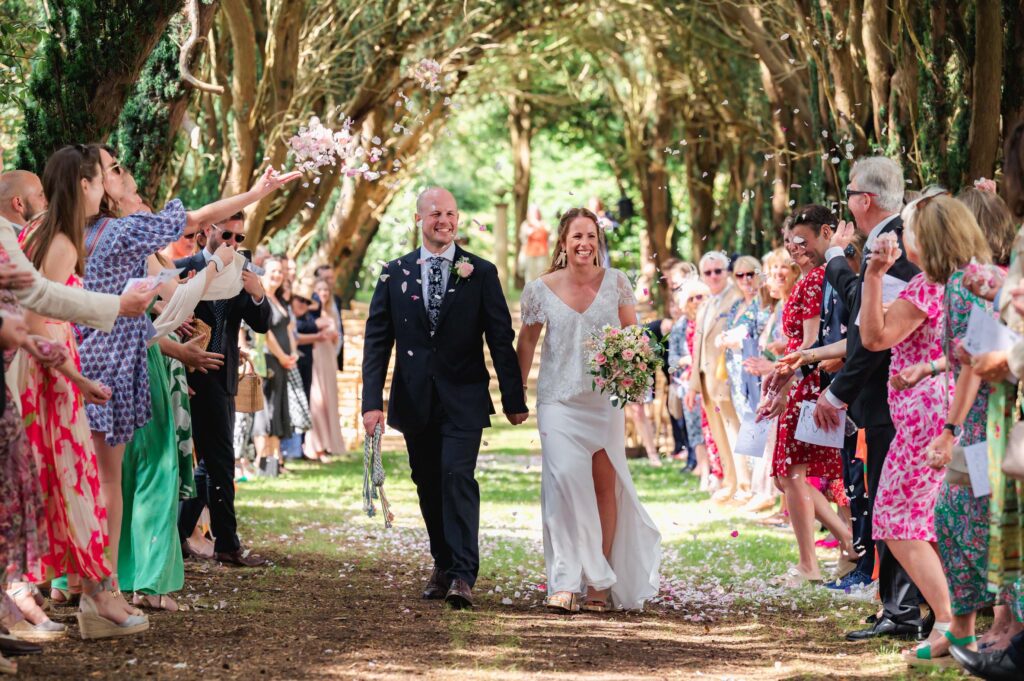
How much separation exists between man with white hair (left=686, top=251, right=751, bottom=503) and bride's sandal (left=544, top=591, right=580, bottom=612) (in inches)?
246

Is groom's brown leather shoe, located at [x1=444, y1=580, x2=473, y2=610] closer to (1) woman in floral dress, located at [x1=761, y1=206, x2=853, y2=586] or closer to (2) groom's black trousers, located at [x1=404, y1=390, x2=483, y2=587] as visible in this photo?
(2) groom's black trousers, located at [x1=404, y1=390, x2=483, y2=587]

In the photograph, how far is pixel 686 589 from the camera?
942 centimetres

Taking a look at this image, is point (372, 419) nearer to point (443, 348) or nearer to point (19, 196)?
point (443, 348)

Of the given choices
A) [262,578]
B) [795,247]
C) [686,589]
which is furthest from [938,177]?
[262,578]

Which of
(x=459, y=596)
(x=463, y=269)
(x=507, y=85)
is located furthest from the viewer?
(x=507, y=85)

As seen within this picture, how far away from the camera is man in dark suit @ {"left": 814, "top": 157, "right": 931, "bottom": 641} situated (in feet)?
24.5

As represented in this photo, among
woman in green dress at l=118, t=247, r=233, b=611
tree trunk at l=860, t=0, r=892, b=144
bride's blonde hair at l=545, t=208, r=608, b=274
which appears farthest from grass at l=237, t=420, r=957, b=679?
tree trunk at l=860, t=0, r=892, b=144

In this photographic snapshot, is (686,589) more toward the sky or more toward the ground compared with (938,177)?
more toward the ground

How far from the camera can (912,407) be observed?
708 centimetres

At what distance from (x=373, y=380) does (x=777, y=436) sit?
8.74 ft

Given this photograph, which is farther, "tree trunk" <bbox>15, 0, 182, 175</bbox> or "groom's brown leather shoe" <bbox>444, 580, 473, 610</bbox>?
"tree trunk" <bbox>15, 0, 182, 175</bbox>

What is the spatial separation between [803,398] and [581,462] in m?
1.63

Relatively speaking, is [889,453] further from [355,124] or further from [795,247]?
[355,124]

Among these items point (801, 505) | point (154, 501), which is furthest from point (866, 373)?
point (154, 501)
